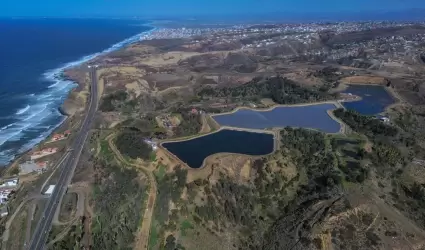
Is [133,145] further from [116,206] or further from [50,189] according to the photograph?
[50,189]

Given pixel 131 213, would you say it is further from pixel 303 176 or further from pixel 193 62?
pixel 193 62

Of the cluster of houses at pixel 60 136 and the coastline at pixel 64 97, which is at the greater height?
the cluster of houses at pixel 60 136

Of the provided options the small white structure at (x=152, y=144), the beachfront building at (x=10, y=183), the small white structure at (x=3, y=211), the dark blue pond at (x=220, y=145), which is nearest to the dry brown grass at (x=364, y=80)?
the dark blue pond at (x=220, y=145)

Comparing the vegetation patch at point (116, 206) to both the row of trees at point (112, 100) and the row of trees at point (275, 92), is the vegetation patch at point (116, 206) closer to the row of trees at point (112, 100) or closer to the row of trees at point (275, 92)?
the row of trees at point (112, 100)

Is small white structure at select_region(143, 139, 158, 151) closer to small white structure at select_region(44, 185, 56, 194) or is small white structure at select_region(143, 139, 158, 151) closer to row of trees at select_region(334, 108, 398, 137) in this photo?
small white structure at select_region(44, 185, 56, 194)

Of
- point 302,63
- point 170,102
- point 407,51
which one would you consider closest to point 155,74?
point 170,102

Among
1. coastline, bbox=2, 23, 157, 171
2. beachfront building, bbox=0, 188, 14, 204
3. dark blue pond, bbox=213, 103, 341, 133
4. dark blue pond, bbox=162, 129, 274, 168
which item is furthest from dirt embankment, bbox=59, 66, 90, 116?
dark blue pond, bbox=162, 129, 274, 168
